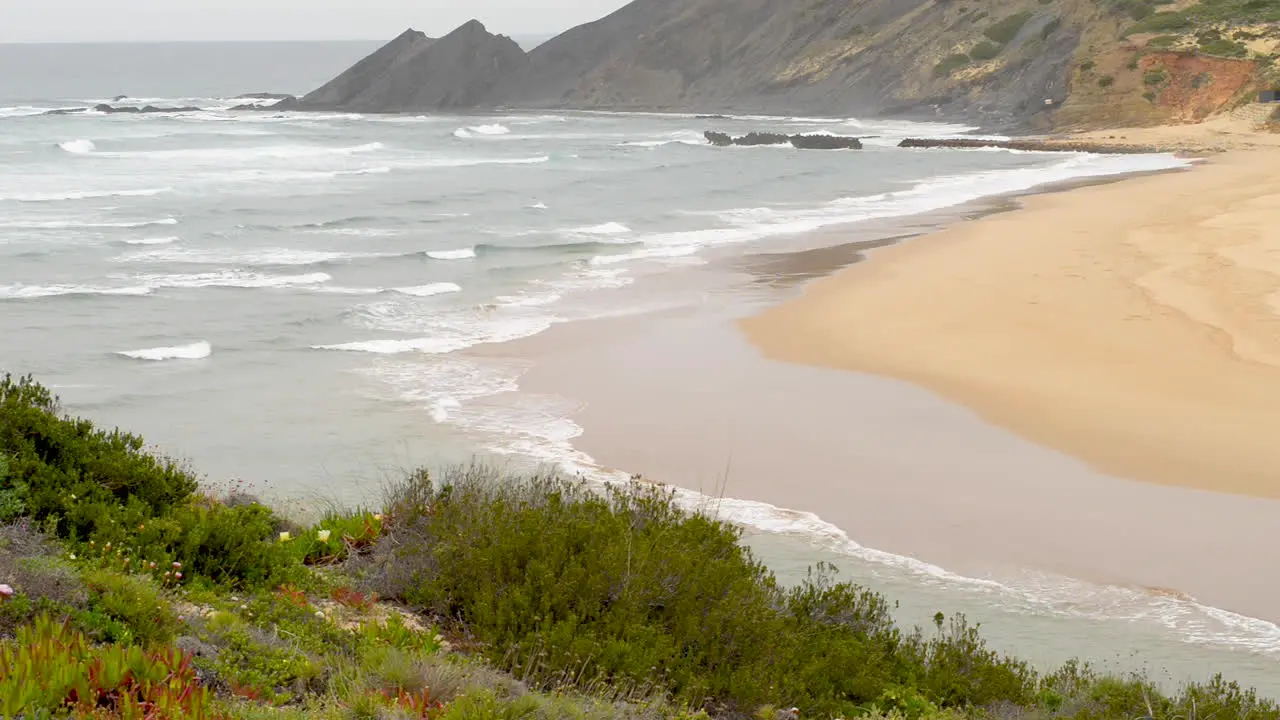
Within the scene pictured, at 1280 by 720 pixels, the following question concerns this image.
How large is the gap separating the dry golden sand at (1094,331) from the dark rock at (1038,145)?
21903 mm

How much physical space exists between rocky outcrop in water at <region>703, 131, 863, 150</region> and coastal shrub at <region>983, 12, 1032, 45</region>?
2510 centimetres

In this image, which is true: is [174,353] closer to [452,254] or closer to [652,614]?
[452,254]

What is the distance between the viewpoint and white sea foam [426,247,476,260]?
24.7m

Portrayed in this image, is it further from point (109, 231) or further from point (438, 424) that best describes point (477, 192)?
point (438, 424)

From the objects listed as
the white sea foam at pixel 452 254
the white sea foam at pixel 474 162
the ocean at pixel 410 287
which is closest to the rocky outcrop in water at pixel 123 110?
the ocean at pixel 410 287

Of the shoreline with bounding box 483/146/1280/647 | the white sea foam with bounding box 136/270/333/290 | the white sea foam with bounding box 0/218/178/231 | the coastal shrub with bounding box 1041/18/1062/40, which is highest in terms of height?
the coastal shrub with bounding box 1041/18/1062/40

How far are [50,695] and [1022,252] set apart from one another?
860 inches

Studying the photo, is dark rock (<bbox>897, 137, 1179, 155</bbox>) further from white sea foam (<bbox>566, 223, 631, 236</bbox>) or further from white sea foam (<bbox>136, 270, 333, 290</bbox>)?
white sea foam (<bbox>136, 270, 333, 290</bbox>)

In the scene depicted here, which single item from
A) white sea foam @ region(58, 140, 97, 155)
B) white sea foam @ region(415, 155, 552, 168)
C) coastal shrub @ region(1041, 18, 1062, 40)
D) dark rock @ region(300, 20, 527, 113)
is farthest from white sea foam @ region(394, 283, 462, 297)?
dark rock @ region(300, 20, 527, 113)

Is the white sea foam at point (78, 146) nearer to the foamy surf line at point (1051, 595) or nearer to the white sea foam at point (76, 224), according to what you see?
the white sea foam at point (76, 224)

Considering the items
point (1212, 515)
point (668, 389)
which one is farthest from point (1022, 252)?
point (1212, 515)

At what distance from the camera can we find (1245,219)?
26625 millimetres

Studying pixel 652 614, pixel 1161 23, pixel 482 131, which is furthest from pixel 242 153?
pixel 652 614

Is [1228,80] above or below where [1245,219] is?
above
